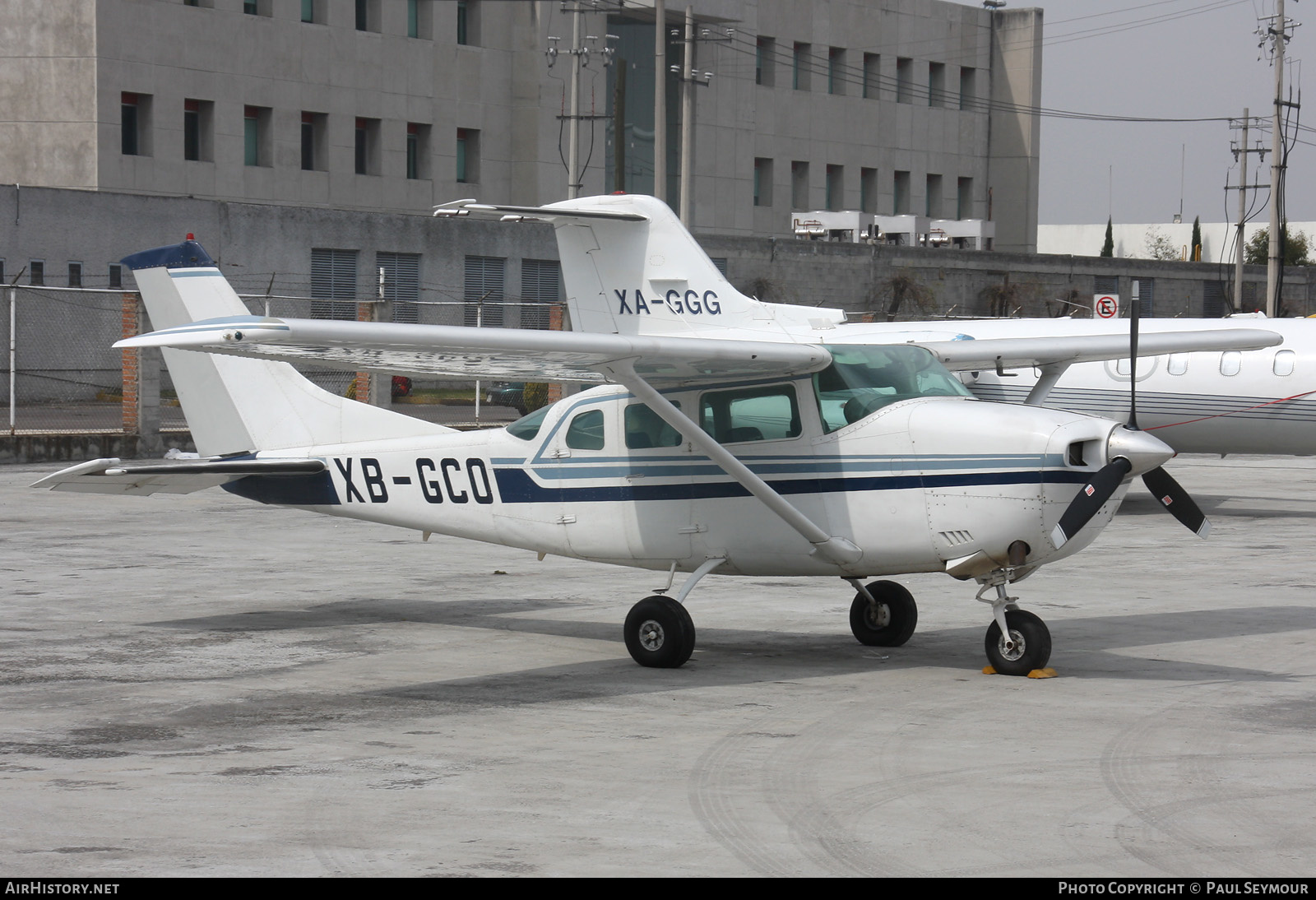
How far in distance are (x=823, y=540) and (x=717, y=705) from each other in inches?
57.3

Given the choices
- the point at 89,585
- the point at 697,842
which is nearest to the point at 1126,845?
the point at 697,842

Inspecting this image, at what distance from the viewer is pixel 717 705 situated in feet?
29.9

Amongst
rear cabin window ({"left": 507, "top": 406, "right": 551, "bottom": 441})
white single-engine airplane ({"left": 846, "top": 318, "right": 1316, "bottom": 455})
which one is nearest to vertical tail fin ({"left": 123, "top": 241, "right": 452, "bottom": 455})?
rear cabin window ({"left": 507, "top": 406, "right": 551, "bottom": 441})

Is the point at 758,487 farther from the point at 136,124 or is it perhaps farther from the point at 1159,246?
the point at 1159,246

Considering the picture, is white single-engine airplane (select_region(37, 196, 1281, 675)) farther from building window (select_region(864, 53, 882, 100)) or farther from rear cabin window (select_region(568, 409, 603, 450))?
building window (select_region(864, 53, 882, 100))

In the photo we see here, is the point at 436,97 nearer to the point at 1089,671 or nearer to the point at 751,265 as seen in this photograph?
the point at 751,265

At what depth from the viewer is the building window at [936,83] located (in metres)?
71.9

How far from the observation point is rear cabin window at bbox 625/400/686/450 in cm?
1063

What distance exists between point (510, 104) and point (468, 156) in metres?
2.30

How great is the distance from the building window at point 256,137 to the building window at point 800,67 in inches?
960

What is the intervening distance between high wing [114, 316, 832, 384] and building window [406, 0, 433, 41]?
142 feet

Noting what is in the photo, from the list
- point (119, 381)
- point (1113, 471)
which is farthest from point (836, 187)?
point (1113, 471)

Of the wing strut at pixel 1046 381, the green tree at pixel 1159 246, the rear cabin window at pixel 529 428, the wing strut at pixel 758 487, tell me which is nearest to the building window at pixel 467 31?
the wing strut at pixel 1046 381

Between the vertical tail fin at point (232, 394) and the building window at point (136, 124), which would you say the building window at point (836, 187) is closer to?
the building window at point (136, 124)
